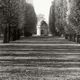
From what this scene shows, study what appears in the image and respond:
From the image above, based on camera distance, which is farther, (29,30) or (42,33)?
(42,33)

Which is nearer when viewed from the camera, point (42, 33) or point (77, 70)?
point (77, 70)

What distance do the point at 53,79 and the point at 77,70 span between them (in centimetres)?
199

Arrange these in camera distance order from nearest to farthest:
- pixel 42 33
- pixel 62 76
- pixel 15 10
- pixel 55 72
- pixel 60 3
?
pixel 62 76 < pixel 55 72 < pixel 15 10 < pixel 60 3 < pixel 42 33

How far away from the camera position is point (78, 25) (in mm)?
28203

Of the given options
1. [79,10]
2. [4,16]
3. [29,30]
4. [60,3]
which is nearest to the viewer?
[79,10]

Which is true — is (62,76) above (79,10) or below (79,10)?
below

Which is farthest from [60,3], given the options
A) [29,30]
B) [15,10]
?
[15,10]

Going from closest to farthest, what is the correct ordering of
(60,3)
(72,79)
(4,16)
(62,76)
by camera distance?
(72,79) < (62,76) < (4,16) < (60,3)

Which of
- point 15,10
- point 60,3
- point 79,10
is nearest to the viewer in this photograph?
point 79,10

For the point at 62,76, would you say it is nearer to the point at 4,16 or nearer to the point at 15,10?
the point at 4,16

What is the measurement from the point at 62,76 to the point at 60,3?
47924mm

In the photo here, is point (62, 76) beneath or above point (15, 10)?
beneath

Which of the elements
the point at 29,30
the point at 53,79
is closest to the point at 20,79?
the point at 53,79

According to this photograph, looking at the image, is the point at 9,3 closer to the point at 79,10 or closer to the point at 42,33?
the point at 79,10
